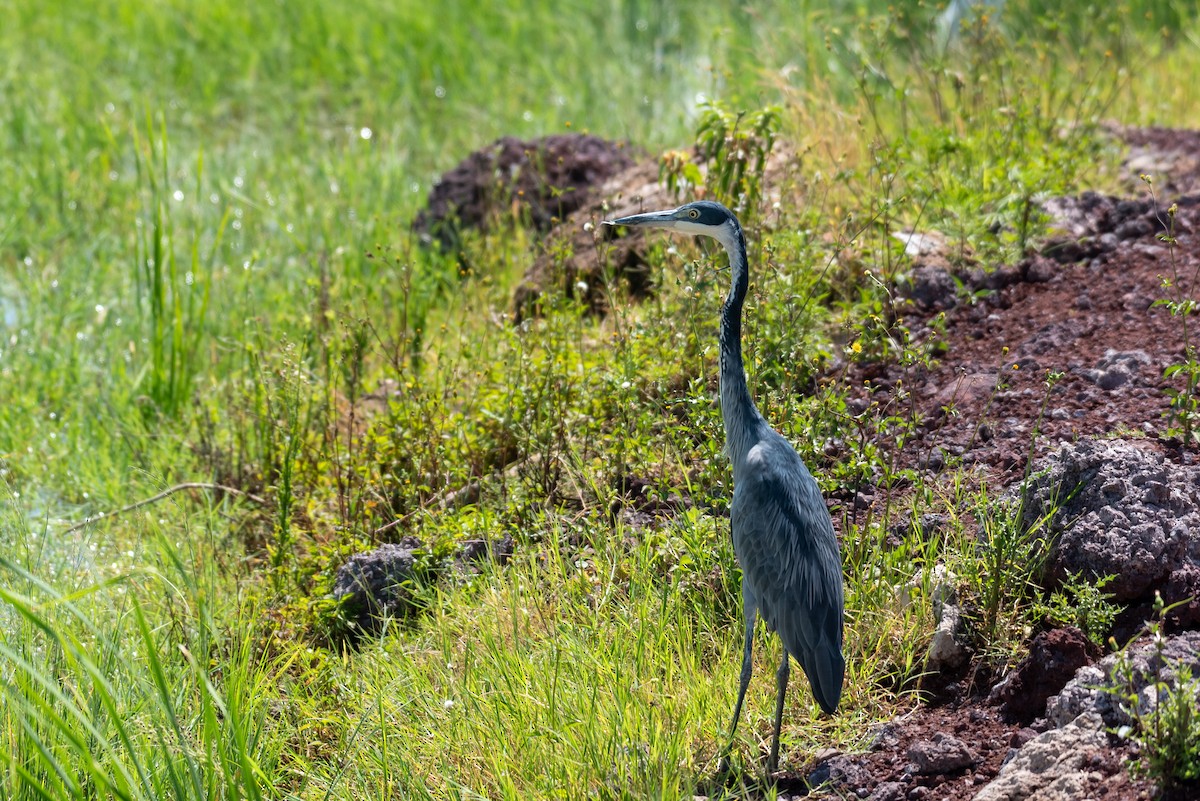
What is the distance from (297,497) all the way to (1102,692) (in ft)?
11.2

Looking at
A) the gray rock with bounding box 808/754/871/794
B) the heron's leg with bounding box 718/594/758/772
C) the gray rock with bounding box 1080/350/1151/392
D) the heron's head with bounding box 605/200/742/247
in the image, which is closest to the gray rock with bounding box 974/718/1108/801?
the gray rock with bounding box 808/754/871/794

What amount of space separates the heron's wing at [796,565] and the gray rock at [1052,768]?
485 mm

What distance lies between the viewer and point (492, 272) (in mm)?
6969

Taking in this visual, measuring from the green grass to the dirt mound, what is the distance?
7.7 inches

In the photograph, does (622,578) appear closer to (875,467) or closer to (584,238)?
(875,467)

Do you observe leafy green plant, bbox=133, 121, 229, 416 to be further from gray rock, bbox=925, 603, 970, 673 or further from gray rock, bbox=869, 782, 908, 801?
gray rock, bbox=869, 782, 908, 801

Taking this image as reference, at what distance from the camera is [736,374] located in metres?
3.94

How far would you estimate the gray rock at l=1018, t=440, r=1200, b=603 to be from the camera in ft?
12.3

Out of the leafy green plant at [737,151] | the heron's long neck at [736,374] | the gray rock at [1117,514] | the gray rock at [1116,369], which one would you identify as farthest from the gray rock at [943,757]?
the leafy green plant at [737,151]

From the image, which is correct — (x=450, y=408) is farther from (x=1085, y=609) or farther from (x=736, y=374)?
(x=1085, y=609)

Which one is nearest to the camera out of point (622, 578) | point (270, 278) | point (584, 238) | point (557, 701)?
point (557, 701)

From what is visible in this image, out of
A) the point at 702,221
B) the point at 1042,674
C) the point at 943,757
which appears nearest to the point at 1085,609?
the point at 1042,674

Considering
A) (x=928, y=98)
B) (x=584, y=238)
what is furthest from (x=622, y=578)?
(x=928, y=98)

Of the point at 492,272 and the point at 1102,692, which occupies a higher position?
the point at 492,272
